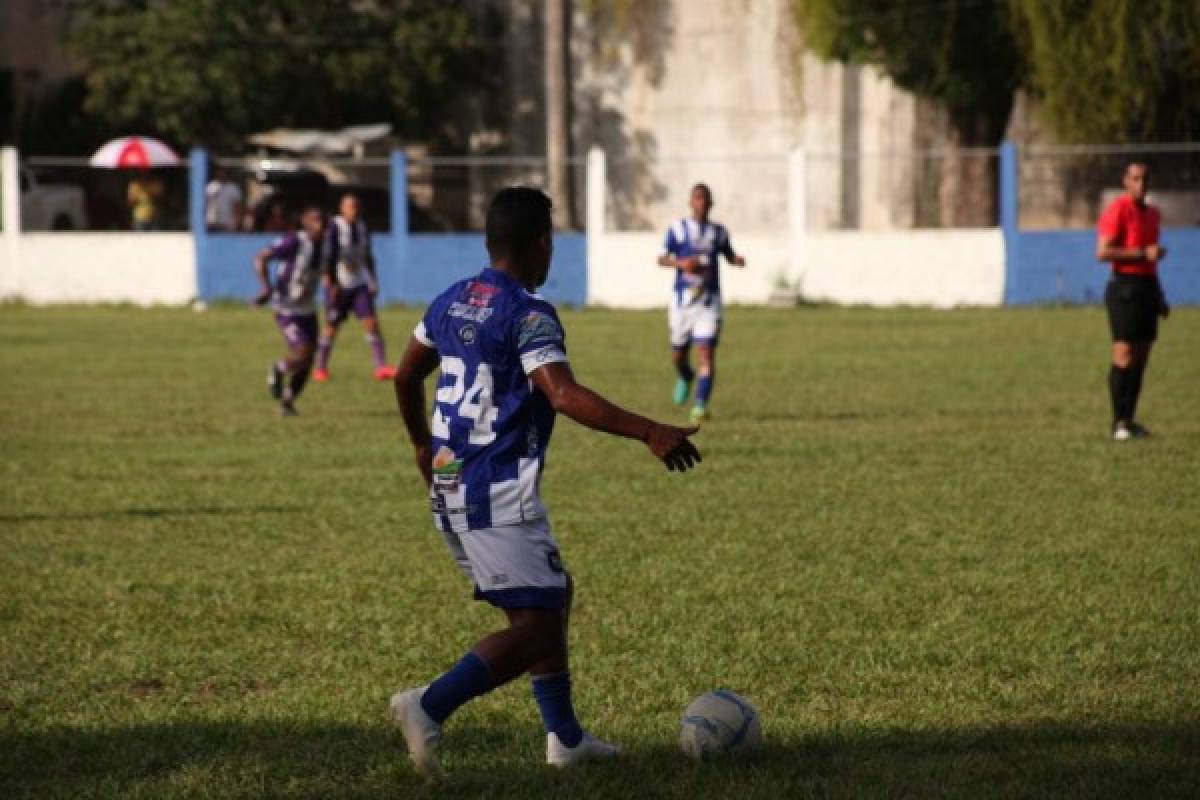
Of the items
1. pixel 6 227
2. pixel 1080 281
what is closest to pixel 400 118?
pixel 6 227

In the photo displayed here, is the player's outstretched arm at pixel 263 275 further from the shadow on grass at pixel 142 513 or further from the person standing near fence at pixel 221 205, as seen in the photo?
the person standing near fence at pixel 221 205

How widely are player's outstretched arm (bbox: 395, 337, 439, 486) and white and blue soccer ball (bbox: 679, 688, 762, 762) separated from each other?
3.54 feet

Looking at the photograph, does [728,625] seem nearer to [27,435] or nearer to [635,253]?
[27,435]

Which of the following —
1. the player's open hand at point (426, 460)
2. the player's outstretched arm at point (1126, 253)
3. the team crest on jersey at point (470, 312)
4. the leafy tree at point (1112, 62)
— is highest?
the leafy tree at point (1112, 62)

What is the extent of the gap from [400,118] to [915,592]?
3472 cm

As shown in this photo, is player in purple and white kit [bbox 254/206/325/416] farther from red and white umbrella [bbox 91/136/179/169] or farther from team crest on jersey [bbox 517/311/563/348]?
red and white umbrella [bbox 91/136/179/169]

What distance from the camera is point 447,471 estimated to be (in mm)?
5688

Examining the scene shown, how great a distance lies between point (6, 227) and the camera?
36531mm

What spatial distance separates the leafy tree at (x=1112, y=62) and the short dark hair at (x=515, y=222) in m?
28.3

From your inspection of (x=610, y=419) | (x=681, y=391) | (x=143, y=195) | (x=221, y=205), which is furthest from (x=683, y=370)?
(x=143, y=195)

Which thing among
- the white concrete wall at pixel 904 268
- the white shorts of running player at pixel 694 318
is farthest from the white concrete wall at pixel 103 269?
the white shorts of running player at pixel 694 318

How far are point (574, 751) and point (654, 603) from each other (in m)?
2.80

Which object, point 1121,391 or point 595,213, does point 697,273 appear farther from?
point 595,213

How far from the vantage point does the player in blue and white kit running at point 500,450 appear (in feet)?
18.3
